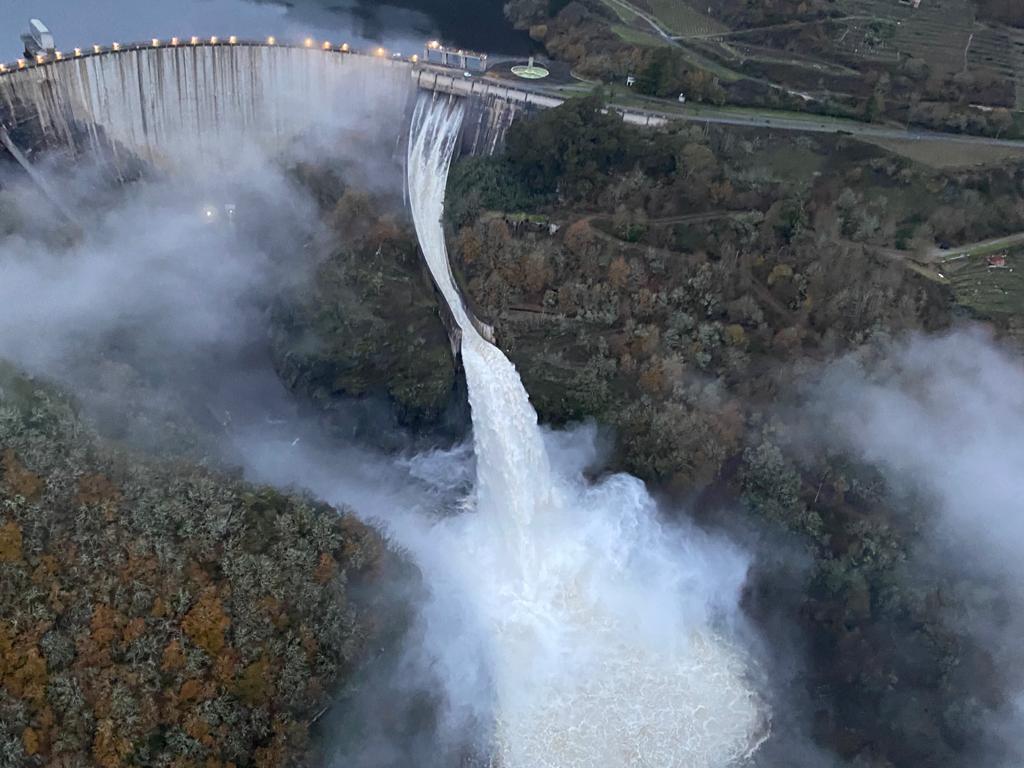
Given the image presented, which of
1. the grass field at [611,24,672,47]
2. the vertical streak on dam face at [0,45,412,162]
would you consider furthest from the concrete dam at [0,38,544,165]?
the grass field at [611,24,672,47]

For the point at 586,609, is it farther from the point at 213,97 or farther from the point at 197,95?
the point at 197,95

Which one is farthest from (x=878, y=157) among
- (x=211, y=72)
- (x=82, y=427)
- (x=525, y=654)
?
(x=82, y=427)

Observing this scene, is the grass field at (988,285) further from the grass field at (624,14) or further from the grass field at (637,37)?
the grass field at (624,14)

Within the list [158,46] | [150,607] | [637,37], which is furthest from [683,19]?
[150,607]

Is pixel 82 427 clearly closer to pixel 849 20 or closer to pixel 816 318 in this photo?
pixel 816 318

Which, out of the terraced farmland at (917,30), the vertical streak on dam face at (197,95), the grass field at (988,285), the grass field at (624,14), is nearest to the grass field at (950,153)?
the grass field at (988,285)

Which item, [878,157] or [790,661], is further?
[878,157]
